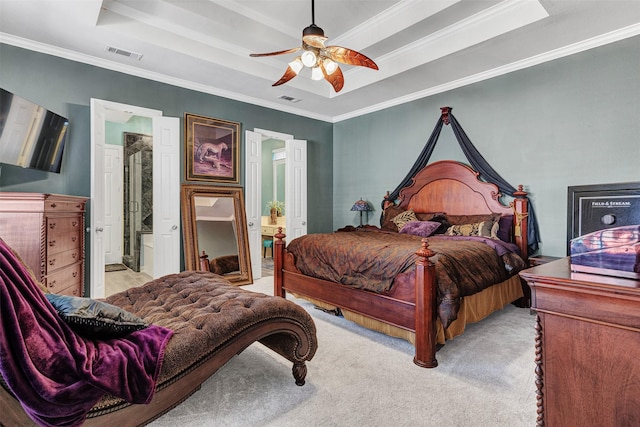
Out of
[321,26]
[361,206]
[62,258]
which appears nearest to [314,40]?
[321,26]

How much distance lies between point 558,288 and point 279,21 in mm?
3903

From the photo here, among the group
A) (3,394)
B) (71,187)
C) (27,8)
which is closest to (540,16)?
(3,394)

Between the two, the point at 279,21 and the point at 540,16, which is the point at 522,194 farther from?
the point at 279,21

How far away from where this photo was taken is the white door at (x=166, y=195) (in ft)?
14.3

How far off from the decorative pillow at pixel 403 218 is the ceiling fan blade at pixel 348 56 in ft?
7.88

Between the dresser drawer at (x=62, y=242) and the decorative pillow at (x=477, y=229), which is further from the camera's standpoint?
the decorative pillow at (x=477, y=229)

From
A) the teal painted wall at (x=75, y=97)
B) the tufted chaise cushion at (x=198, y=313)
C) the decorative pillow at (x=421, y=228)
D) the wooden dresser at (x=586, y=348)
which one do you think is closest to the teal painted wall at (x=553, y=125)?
the decorative pillow at (x=421, y=228)

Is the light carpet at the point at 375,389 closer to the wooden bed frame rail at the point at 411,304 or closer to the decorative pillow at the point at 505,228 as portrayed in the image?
the wooden bed frame rail at the point at 411,304

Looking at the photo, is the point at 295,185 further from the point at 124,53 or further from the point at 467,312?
the point at 467,312

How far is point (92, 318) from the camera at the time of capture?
1323 millimetres

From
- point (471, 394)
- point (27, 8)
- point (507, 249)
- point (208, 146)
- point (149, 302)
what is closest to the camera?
point (471, 394)

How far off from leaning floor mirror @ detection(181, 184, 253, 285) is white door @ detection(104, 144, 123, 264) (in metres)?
3.02

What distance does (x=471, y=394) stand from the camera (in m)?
2.02

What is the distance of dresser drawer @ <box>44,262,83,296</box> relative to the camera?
2926 millimetres
